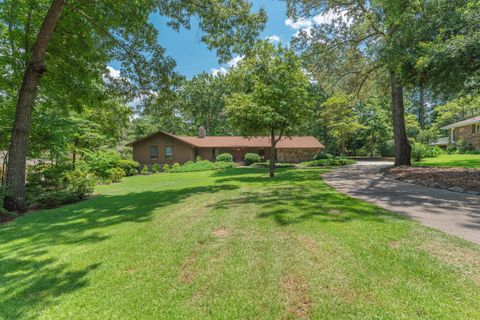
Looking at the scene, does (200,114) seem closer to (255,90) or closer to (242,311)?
(255,90)

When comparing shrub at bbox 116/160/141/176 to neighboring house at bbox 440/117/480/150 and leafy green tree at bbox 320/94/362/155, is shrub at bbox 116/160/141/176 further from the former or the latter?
neighboring house at bbox 440/117/480/150

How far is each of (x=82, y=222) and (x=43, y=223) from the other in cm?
100

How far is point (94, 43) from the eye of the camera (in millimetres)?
10133

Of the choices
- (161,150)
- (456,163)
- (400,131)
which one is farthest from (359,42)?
(161,150)

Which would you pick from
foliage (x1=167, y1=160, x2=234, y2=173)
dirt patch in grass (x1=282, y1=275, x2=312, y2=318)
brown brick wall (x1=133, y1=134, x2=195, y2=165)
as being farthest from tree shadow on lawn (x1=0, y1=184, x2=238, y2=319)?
brown brick wall (x1=133, y1=134, x2=195, y2=165)

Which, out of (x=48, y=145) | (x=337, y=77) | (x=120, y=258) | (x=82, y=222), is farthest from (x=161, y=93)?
(x=337, y=77)

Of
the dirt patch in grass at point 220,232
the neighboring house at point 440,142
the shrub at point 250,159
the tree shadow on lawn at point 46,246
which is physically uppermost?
the neighboring house at point 440,142

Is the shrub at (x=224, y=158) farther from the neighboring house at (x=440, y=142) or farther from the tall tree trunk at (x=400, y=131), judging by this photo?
the neighboring house at (x=440, y=142)

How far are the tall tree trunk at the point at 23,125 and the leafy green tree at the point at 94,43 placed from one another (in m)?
0.03

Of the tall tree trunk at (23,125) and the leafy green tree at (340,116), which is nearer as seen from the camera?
the tall tree trunk at (23,125)

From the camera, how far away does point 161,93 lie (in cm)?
1076

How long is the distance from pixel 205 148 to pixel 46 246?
2710cm

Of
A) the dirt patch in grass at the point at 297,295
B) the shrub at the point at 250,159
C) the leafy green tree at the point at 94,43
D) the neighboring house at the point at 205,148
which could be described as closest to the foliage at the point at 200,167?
the shrub at the point at 250,159

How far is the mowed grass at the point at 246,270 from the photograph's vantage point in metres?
2.41
